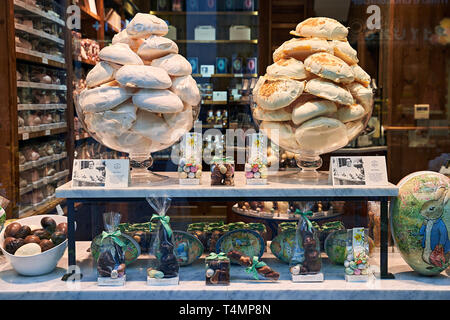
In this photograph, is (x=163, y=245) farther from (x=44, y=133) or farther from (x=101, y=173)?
(x=44, y=133)

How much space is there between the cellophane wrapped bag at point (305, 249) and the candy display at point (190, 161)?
335 mm

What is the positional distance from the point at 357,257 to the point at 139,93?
0.83 meters

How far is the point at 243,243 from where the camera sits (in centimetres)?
173

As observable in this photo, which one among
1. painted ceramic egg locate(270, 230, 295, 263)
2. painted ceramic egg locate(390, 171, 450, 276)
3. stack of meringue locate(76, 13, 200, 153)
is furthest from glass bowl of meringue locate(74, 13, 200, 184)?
painted ceramic egg locate(390, 171, 450, 276)

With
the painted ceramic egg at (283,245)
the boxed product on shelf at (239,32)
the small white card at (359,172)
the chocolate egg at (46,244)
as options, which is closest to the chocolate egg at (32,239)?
the chocolate egg at (46,244)

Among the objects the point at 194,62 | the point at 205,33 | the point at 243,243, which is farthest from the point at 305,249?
the point at 205,33

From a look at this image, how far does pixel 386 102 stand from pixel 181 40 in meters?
1.42

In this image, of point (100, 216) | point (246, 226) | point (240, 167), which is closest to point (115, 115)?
point (100, 216)

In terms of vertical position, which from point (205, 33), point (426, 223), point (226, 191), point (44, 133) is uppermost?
point (205, 33)

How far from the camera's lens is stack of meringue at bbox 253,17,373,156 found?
1522 mm

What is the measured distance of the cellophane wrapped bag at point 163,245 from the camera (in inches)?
61.2

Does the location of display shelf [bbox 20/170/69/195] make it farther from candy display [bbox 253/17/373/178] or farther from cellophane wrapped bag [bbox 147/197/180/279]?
candy display [bbox 253/17/373/178]

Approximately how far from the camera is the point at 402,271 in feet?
5.50

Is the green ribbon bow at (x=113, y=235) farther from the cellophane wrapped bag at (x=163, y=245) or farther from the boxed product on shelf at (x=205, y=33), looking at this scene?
the boxed product on shelf at (x=205, y=33)
